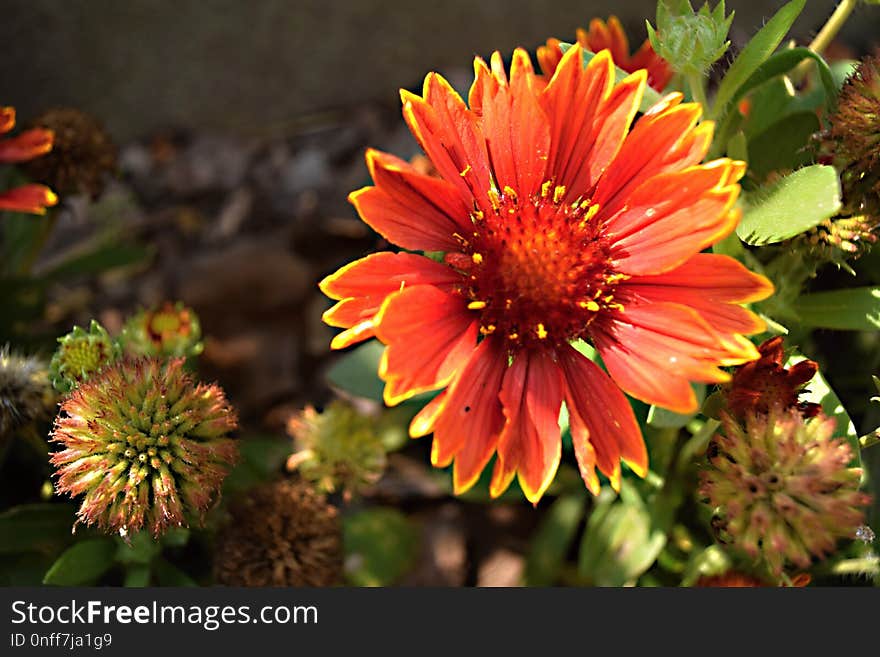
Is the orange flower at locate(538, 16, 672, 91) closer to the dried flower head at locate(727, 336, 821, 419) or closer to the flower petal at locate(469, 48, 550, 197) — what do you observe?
the flower petal at locate(469, 48, 550, 197)

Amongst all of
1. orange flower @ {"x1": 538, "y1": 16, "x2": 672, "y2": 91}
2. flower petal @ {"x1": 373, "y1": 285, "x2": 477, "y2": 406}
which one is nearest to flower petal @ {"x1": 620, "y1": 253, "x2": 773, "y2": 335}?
flower petal @ {"x1": 373, "y1": 285, "x2": 477, "y2": 406}

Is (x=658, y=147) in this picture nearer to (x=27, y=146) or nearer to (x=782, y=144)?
(x=782, y=144)

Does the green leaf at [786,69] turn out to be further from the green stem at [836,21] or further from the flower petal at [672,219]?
the flower petal at [672,219]

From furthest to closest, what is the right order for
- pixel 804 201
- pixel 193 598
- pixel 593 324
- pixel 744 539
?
pixel 193 598 → pixel 593 324 → pixel 804 201 → pixel 744 539

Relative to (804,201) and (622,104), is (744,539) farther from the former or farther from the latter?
(622,104)

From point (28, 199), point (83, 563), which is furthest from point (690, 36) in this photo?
point (83, 563)

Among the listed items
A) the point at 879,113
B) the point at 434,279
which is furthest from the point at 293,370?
the point at 879,113

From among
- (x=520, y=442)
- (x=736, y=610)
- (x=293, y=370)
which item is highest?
(x=293, y=370)

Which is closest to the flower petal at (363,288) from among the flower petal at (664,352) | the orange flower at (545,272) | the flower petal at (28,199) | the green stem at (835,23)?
the orange flower at (545,272)
